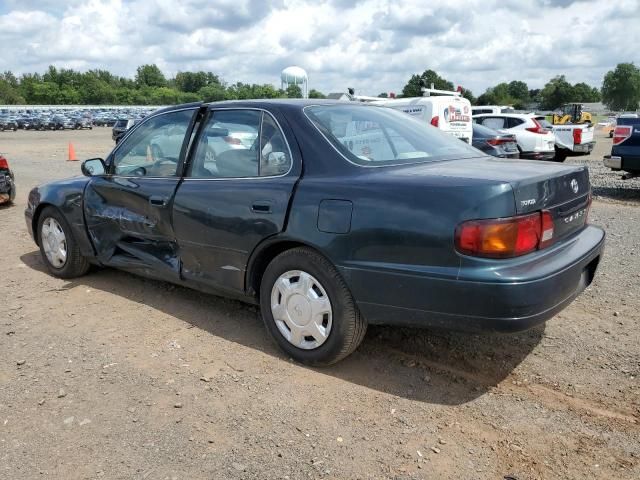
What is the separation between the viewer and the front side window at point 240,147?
147 inches

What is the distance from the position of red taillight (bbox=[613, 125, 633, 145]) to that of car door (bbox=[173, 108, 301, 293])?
8.84 metres

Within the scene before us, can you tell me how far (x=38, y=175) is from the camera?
49.1 feet

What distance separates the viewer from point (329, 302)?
338 centimetres

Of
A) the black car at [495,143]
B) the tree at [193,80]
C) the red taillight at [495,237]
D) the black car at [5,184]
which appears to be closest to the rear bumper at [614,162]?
the black car at [495,143]

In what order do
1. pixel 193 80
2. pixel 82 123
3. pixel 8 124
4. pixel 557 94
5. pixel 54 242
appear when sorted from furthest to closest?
pixel 193 80
pixel 557 94
pixel 82 123
pixel 8 124
pixel 54 242

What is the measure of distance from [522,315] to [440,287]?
42cm

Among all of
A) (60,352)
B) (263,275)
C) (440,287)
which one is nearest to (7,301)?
(60,352)

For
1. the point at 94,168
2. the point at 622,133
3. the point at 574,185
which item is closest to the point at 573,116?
the point at 622,133

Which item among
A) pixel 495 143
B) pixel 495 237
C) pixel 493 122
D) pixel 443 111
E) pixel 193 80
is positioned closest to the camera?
pixel 495 237

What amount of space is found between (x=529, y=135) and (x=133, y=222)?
42.7 feet

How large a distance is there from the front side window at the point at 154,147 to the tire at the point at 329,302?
131 centimetres

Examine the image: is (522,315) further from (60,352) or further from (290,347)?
(60,352)

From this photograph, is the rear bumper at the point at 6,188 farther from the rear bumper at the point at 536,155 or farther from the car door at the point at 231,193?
the rear bumper at the point at 536,155

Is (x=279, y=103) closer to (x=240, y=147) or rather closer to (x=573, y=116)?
(x=240, y=147)
